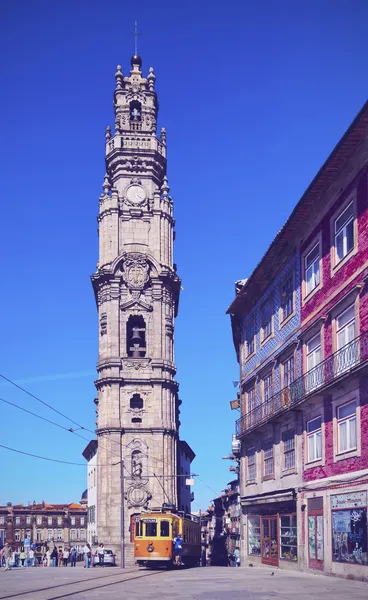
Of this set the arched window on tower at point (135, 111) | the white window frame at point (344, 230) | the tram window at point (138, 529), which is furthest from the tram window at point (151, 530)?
the arched window on tower at point (135, 111)

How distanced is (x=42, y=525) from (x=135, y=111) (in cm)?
8864

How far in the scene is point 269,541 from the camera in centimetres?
3275

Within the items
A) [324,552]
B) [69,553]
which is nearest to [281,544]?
[324,552]

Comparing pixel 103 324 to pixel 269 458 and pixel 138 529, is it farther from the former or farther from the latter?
pixel 269 458

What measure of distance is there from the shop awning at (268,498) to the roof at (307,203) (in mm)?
9019

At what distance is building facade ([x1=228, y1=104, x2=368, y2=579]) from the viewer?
2272 cm

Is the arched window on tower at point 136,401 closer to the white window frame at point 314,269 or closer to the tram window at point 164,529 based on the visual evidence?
the tram window at point 164,529

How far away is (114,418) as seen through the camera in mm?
68625

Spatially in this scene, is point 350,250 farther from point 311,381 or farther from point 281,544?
point 281,544

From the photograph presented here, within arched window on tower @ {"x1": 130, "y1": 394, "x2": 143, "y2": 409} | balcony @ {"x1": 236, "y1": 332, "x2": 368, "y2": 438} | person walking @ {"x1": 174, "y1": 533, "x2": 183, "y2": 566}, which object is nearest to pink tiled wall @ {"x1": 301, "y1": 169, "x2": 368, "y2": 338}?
balcony @ {"x1": 236, "y1": 332, "x2": 368, "y2": 438}

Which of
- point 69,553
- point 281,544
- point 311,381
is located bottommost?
point 69,553

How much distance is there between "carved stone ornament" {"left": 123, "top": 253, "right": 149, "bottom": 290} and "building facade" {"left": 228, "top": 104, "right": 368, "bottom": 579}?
35.2 meters

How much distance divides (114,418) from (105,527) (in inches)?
358

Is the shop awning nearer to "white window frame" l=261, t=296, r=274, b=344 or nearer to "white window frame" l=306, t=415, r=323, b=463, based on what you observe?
"white window frame" l=306, t=415, r=323, b=463
